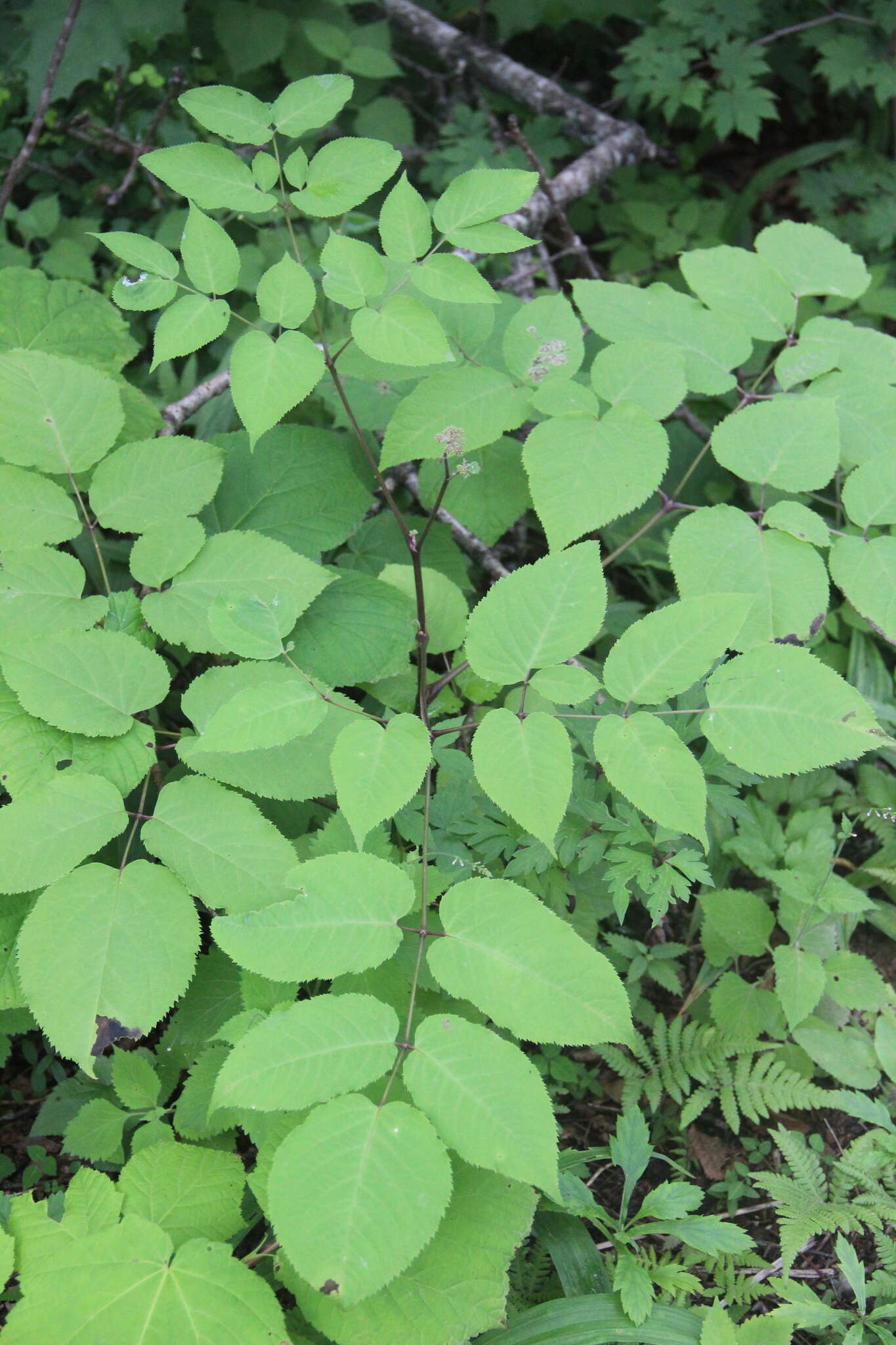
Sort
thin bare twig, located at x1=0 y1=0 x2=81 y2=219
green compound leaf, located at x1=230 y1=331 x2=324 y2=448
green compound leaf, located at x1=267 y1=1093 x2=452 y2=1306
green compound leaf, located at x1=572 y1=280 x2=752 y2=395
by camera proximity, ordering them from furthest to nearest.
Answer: thin bare twig, located at x1=0 y1=0 x2=81 y2=219 → green compound leaf, located at x1=572 y1=280 x2=752 y2=395 → green compound leaf, located at x1=230 y1=331 x2=324 y2=448 → green compound leaf, located at x1=267 y1=1093 x2=452 y2=1306

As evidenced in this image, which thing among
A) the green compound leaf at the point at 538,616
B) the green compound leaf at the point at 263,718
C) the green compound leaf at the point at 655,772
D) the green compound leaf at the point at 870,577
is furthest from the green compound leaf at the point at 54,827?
the green compound leaf at the point at 870,577

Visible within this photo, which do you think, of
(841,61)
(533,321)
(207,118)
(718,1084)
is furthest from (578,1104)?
(841,61)

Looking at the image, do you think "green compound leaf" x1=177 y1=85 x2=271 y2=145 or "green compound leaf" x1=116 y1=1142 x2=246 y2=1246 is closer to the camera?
"green compound leaf" x1=116 y1=1142 x2=246 y2=1246

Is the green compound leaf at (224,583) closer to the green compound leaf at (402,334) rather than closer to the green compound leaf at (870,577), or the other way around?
the green compound leaf at (402,334)

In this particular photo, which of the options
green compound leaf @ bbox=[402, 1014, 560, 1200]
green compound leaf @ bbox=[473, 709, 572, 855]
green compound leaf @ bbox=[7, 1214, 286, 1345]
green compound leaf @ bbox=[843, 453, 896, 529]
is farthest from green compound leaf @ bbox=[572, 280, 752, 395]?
green compound leaf @ bbox=[7, 1214, 286, 1345]

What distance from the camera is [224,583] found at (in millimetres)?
1633

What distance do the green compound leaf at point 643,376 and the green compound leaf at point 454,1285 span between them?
4.71ft

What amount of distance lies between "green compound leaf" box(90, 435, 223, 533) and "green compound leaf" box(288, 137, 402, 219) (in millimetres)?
514

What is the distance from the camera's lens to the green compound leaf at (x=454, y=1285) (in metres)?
1.26

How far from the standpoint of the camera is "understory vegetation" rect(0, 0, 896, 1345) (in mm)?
1225

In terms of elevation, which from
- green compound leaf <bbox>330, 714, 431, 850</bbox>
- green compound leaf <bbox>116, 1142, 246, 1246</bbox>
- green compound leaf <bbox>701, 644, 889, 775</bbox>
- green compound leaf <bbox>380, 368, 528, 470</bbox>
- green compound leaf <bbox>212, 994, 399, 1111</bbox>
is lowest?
green compound leaf <bbox>116, 1142, 246, 1246</bbox>

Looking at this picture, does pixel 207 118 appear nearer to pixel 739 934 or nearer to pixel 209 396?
pixel 209 396

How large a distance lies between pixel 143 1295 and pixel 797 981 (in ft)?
4.31

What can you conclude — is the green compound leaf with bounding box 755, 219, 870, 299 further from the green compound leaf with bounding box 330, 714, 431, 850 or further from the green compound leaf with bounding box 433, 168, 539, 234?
the green compound leaf with bounding box 330, 714, 431, 850
